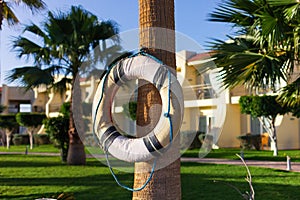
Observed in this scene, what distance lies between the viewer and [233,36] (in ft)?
31.1

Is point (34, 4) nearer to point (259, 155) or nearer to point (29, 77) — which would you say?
point (29, 77)

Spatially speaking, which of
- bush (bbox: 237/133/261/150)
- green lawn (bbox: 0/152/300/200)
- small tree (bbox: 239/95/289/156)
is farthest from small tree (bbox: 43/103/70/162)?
bush (bbox: 237/133/261/150)

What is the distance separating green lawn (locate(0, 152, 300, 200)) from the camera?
8148mm

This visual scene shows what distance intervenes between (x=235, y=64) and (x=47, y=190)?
16.6 ft

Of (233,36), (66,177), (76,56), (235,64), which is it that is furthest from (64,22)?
(235,64)

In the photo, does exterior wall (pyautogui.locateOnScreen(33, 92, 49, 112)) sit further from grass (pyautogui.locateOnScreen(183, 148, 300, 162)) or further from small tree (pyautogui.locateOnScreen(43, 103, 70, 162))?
small tree (pyautogui.locateOnScreen(43, 103, 70, 162))

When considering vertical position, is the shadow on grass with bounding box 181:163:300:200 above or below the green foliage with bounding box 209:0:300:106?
below

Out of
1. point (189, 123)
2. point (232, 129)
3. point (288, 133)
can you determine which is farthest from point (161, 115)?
point (232, 129)

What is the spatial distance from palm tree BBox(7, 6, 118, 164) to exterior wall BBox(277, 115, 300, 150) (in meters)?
12.6

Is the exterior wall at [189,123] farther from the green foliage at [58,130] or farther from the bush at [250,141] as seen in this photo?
the bush at [250,141]

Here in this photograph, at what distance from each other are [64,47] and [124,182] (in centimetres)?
659

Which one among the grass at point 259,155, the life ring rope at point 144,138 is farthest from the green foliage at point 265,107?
the life ring rope at point 144,138

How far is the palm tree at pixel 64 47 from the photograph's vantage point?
47.4 ft

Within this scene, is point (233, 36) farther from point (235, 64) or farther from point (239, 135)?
point (239, 135)
